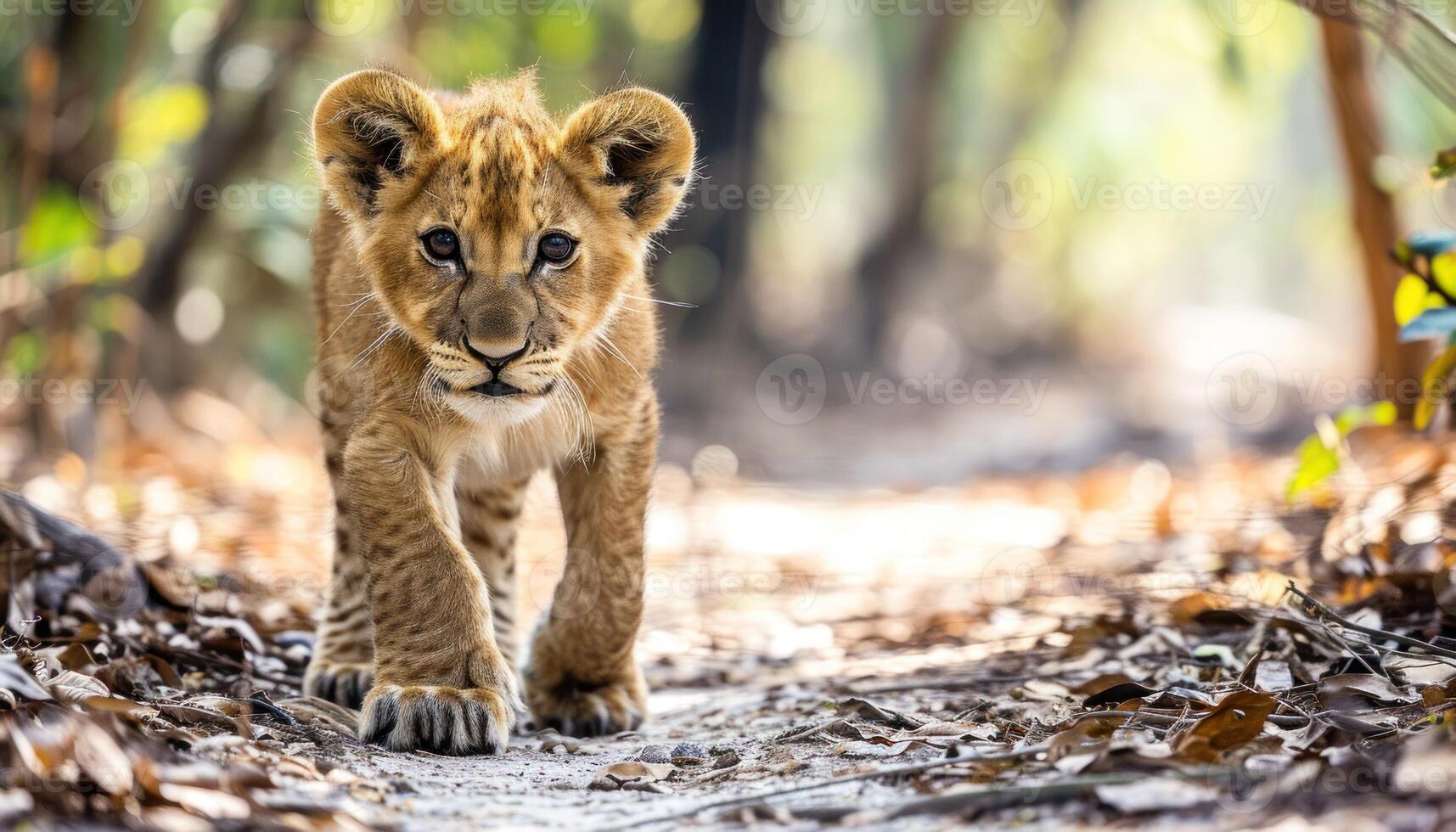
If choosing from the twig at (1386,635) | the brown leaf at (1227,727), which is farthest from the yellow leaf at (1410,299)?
the brown leaf at (1227,727)

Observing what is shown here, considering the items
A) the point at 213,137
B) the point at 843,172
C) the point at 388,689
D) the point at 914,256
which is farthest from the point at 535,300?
the point at 843,172

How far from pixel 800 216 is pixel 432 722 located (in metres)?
18.6

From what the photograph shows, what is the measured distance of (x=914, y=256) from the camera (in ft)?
74.9

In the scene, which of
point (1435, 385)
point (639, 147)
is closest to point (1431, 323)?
point (1435, 385)

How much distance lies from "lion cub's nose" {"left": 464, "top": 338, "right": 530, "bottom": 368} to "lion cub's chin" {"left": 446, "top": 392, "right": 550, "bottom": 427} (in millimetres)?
136

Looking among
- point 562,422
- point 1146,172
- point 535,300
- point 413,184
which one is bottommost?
point 562,422

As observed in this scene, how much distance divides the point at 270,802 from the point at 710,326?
13684mm

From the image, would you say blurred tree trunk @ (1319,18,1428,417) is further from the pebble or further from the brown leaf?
the pebble

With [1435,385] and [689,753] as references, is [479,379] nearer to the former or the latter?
[689,753]

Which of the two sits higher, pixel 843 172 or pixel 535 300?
pixel 843 172

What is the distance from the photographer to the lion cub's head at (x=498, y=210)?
13.3ft

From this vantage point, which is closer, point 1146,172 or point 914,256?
point 914,256

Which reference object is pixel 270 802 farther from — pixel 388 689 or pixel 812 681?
pixel 812 681

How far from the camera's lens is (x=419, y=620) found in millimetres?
3969
